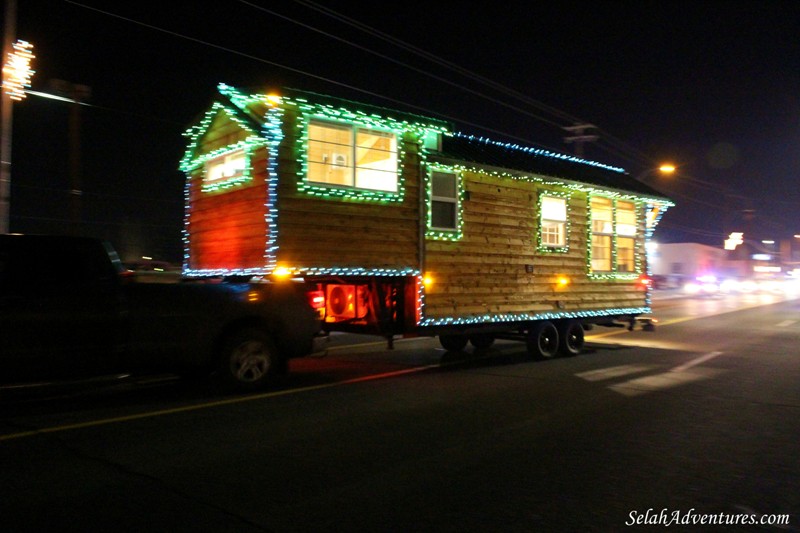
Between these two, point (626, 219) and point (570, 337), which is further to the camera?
point (626, 219)

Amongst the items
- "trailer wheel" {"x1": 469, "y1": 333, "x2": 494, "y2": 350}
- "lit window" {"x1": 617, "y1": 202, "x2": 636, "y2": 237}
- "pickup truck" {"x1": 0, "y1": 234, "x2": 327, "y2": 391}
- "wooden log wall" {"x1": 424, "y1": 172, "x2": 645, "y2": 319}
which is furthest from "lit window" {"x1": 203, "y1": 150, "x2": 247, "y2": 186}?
"lit window" {"x1": 617, "y1": 202, "x2": 636, "y2": 237}

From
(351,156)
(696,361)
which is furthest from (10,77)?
(696,361)

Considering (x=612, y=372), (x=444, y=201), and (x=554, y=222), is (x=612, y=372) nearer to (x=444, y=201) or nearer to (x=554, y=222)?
(x=554, y=222)

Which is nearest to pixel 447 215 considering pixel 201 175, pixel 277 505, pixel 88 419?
pixel 201 175

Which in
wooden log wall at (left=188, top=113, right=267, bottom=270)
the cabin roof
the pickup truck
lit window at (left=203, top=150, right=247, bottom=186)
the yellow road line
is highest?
the cabin roof

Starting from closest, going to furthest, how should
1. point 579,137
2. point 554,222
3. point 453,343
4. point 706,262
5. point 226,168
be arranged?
point 226,168 → point 554,222 → point 453,343 → point 579,137 → point 706,262

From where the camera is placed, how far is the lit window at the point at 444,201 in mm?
10742

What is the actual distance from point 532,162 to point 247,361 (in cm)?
744

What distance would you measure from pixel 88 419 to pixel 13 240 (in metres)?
2.10

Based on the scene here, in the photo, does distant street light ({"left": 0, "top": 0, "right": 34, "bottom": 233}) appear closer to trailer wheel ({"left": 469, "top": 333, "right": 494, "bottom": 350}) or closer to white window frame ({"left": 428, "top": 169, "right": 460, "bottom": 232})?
white window frame ({"left": 428, "top": 169, "right": 460, "bottom": 232})

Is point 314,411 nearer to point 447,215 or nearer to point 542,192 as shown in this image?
point 447,215

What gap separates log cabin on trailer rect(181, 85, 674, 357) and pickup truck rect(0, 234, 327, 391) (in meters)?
0.90

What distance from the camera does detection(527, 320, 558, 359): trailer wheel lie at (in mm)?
11945

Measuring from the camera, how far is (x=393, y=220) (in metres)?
10.1
